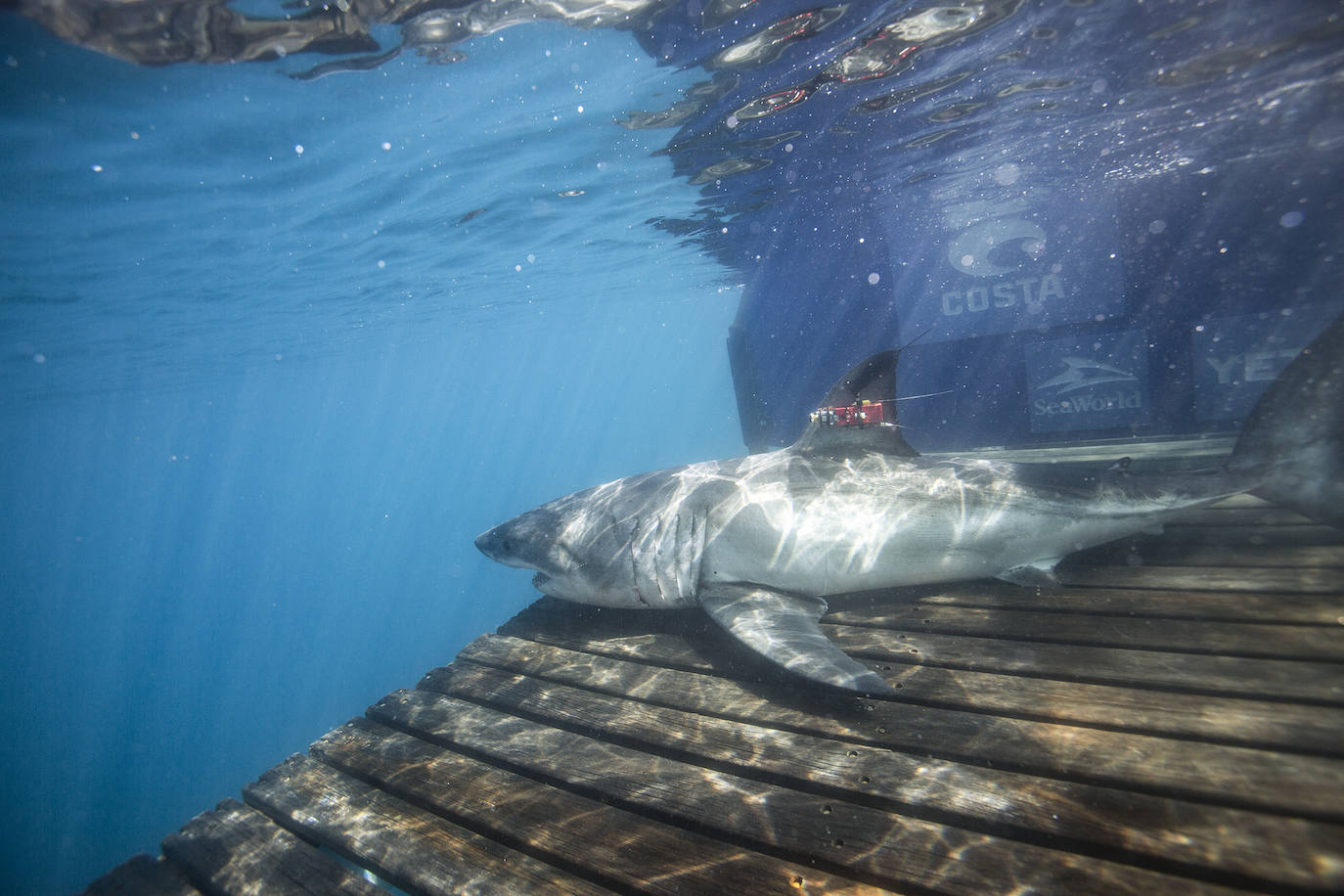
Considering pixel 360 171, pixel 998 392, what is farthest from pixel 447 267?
pixel 998 392

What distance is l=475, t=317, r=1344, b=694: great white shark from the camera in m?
3.69

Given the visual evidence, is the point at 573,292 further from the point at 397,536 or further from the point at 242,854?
the point at 397,536

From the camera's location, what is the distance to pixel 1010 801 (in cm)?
234

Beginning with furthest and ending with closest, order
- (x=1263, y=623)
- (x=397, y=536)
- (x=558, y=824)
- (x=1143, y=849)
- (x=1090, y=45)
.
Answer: (x=397, y=536), (x=1090, y=45), (x=1263, y=623), (x=558, y=824), (x=1143, y=849)

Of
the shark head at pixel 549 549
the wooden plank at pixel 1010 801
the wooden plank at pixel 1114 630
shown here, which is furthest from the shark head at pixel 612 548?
the wooden plank at pixel 1114 630

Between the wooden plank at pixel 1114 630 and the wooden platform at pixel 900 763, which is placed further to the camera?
the wooden plank at pixel 1114 630

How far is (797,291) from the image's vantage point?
11.4 meters

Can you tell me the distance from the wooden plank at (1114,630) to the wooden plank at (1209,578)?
19.5 inches

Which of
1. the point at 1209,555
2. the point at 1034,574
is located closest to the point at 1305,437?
the point at 1209,555

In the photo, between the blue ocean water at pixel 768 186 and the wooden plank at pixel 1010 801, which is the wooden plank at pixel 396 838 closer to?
the wooden plank at pixel 1010 801

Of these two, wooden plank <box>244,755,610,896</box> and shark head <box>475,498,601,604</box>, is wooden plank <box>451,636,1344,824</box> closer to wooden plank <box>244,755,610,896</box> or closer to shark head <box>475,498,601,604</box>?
shark head <box>475,498,601,604</box>

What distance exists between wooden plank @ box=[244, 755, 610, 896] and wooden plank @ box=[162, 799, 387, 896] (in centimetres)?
7

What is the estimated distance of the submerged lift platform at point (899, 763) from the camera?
2135 millimetres

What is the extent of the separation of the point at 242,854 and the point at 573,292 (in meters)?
26.4
